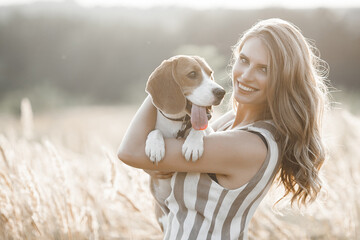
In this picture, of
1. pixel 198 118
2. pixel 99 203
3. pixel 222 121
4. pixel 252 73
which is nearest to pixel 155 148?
pixel 198 118

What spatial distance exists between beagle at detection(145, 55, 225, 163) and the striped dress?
0.31 meters

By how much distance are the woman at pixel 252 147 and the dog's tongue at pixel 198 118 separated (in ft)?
0.29

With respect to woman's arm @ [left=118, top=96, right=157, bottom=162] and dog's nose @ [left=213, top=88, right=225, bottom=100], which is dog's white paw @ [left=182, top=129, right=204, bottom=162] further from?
dog's nose @ [left=213, top=88, right=225, bottom=100]

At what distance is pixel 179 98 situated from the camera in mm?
2615

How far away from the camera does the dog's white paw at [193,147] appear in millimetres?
2264

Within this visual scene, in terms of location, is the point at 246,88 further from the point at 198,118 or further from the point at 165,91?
the point at 165,91

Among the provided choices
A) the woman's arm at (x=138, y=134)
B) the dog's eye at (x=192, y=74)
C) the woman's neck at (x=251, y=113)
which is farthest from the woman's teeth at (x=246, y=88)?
the woman's arm at (x=138, y=134)

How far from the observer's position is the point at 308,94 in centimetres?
258

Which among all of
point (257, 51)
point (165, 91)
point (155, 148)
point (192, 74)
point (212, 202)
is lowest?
point (212, 202)

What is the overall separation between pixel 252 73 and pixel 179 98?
48cm

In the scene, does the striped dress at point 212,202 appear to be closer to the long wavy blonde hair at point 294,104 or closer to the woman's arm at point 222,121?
the long wavy blonde hair at point 294,104

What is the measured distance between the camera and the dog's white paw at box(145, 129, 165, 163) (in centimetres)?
231

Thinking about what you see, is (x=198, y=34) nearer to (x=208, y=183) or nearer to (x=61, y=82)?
(x=61, y=82)

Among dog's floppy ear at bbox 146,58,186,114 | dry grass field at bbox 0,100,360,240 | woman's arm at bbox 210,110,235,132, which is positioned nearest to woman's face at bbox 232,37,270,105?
dog's floppy ear at bbox 146,58,186,114
